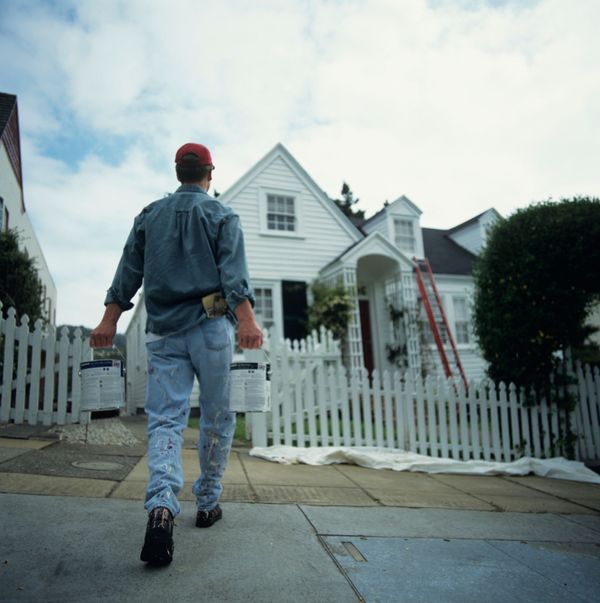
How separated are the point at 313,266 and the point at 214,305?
10123mm

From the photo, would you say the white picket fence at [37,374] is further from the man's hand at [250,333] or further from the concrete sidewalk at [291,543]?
the man's hand at [250,333]

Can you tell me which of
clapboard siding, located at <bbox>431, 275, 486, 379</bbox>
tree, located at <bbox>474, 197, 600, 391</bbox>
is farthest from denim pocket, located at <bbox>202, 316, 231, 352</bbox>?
clapboard siding, located at <bbox>431, 275, 486, 379</bbox>

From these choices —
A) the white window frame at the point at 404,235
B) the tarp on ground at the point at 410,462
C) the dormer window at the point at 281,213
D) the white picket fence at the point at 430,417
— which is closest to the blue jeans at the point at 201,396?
the tarp on ground at the point at 410,462

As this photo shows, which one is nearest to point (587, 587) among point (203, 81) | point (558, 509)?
point (558, 509)

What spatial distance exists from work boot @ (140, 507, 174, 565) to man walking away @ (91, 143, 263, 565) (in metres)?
0.35

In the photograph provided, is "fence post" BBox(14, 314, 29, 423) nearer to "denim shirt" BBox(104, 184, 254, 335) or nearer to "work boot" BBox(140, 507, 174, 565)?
"denim shirt" BBox(104, 184, 254, 335)

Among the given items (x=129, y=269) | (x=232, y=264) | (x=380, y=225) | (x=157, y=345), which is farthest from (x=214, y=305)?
(x=380, y=225)

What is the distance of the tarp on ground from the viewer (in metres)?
4.77

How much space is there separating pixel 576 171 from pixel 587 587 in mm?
5914

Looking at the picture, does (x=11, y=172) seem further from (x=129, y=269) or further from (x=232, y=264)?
(x=232, y=264)

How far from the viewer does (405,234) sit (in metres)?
15.0

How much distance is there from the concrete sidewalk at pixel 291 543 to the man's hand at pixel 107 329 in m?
0.84

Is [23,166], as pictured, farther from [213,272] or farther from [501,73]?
[213,272]

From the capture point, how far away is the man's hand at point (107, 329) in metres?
2.25
